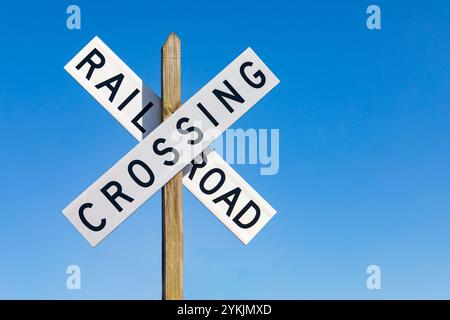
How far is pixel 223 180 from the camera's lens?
2.96m

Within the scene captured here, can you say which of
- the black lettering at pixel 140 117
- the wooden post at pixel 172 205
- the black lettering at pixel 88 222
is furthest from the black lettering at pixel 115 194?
the black lettering at pixel 140 117

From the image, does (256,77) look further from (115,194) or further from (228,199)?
(115,194)

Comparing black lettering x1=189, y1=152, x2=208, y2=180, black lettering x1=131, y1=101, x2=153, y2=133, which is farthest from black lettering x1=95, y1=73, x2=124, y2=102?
black lettering x1=189, y1=152, x2=208, y2=180

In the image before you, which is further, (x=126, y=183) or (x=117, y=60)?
(x=117, y=60)

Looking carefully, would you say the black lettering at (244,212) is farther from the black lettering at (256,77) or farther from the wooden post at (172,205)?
the black lettering at (256,77)

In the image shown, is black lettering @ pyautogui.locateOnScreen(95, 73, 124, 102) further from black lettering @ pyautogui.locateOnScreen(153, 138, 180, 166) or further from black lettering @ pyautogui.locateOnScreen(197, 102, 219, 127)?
black lettering @ pyautogui.locateOnScreen(197, 102, 219, 127)

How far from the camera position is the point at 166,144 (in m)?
2.89

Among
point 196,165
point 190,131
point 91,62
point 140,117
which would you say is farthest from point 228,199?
point 91,62

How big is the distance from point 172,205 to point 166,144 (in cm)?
36

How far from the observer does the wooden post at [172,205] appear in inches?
110
